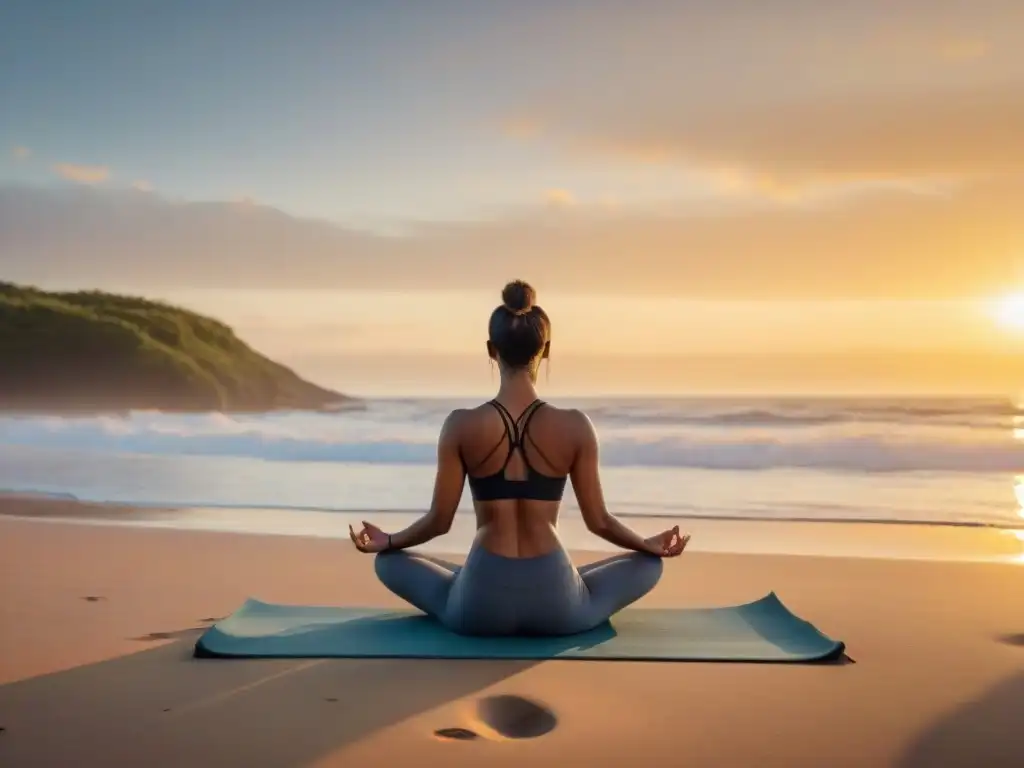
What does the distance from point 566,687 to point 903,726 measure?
112cm

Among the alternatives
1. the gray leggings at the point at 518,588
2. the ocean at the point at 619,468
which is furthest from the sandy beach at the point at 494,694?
the ocean at the point at 619,468

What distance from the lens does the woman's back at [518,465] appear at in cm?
442

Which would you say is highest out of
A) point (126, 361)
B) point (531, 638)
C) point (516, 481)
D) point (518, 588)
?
point (126, 361)

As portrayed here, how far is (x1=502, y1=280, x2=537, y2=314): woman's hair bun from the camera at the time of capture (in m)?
4.36

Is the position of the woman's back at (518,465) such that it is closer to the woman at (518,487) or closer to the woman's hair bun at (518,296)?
the woman at (518,487)

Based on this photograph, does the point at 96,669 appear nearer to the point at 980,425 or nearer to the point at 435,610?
the point at 435,610

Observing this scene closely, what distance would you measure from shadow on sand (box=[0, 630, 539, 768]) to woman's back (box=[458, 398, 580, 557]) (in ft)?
1.62

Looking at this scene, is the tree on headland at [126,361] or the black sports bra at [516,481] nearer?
the black sports bra at [516,481]

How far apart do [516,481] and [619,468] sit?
374 inches

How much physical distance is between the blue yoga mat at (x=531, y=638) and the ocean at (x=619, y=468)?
358cm

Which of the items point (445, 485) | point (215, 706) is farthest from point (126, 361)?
point (215, 706)

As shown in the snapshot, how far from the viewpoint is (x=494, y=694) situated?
3.88m

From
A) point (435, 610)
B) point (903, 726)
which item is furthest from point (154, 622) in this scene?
point (903, 726)

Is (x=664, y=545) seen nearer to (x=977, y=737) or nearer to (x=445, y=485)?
(x=445, y=485)
